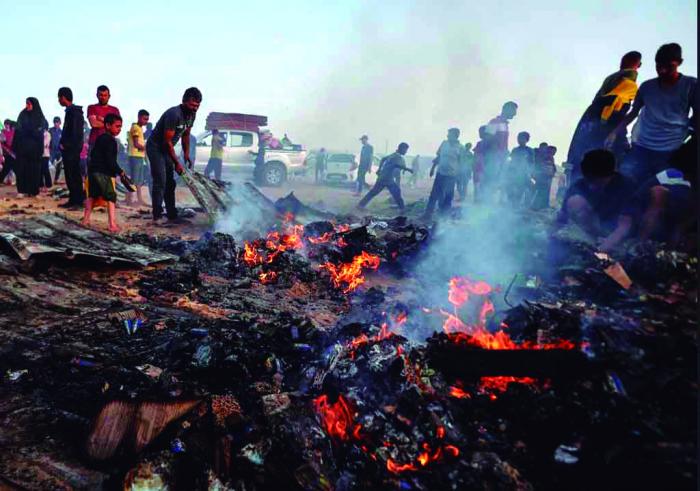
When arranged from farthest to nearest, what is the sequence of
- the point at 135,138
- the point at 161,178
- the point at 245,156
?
1. the point at 245,156
2. the point at 135,138
3. the point at 161,178

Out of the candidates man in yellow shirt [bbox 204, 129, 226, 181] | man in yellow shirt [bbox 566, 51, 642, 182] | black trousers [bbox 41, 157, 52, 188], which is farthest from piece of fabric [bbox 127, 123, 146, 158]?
man in yellow shirt [bbox 566, 51, 642, 182]

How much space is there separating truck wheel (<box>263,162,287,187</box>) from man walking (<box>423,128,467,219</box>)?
28.6ft

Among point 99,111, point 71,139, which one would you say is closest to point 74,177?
point 71,139

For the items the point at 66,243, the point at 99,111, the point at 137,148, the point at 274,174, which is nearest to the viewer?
the point at 66,243

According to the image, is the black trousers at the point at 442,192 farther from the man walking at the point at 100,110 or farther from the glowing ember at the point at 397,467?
the glowing ember at the point at 397,467

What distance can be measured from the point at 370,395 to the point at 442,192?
8945mm

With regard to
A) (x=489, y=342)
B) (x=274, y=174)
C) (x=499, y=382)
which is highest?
(x=274, y=174)

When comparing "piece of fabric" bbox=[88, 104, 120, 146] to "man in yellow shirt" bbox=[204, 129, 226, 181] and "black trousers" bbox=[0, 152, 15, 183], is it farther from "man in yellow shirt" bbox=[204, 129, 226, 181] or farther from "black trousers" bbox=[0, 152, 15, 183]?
"man in yellow shirt" bbox=[204, 129, 226, 181]

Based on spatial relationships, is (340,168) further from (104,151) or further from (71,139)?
(104,151)

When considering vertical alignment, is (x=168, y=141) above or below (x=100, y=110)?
below

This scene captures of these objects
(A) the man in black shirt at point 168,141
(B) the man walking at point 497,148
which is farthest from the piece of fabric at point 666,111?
(A) the man in black shirt at point 168,141

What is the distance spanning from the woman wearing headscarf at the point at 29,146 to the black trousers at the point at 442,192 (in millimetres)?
9525

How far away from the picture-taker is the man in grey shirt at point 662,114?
4.68 metres

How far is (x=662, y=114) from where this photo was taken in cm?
485
